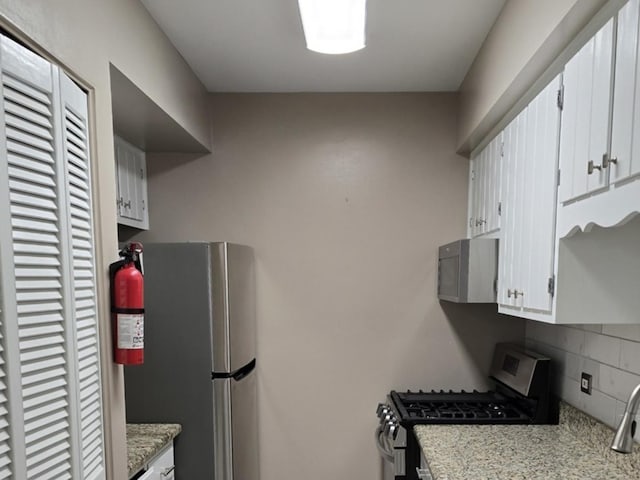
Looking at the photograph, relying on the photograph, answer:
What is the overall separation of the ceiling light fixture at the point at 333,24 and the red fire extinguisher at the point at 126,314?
→ 124 centimetres

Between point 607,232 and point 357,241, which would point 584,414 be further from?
point 357,241

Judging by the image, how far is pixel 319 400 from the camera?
9.13ft

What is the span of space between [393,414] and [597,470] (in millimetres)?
999

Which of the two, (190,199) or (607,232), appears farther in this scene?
(190,199)

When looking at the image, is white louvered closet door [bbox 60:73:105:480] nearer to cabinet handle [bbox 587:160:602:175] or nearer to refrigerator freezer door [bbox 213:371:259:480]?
refrigerator freezer door [bbox 213:371:259:480]

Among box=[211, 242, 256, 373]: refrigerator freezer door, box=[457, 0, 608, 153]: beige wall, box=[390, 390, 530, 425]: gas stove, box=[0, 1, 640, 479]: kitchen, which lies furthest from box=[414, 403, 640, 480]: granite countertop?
box=[457, 0, 608, 153]: beige wall

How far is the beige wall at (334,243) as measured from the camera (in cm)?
275

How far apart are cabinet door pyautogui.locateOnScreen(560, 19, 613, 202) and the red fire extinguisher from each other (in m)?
1.49

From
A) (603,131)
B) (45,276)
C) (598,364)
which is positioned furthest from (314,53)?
(598,364)

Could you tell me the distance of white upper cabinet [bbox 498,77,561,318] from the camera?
58.5 inches

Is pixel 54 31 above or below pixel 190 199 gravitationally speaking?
above

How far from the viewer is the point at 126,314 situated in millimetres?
1391

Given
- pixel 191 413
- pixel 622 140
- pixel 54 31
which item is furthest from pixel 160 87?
pixel 622 140

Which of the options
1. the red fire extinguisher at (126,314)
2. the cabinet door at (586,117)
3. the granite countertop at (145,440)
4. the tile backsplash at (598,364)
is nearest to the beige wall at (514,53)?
the cabinet door at (586,117)
